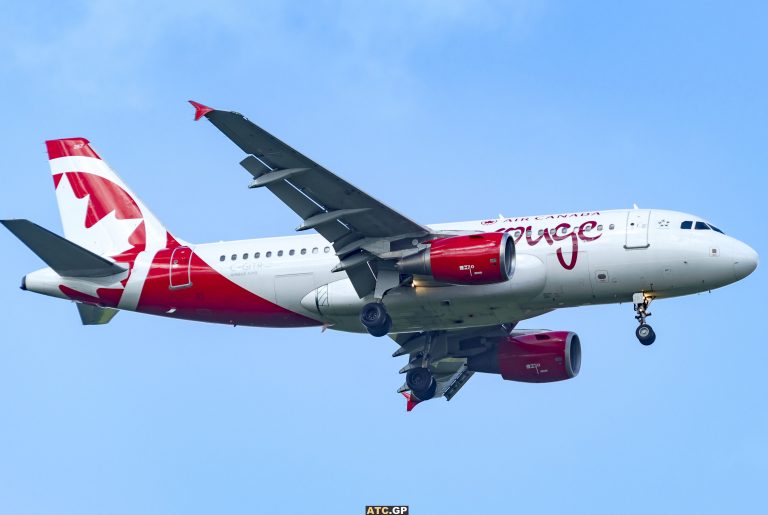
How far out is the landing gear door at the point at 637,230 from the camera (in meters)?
44.8

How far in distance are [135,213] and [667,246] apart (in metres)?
19.8

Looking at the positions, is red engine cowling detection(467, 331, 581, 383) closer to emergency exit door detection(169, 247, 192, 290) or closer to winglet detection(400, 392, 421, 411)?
winglet detection(400, 392, 421, 411)

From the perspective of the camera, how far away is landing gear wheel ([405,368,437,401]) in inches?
2026

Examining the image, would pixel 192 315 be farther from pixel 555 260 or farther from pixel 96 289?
pixel 555 260

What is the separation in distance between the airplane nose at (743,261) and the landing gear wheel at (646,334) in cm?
322

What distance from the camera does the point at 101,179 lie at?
175 ft

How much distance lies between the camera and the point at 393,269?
152 feet

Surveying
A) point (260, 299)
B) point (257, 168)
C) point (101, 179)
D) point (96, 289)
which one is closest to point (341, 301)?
point (260, 299)

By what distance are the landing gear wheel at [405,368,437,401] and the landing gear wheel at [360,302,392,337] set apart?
Answer: 5.80 meters

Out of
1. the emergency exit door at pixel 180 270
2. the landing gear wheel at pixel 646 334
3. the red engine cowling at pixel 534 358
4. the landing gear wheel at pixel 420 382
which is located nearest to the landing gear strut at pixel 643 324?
the landing gear wheel at pixel 646 334

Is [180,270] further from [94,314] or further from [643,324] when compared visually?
[643,324]


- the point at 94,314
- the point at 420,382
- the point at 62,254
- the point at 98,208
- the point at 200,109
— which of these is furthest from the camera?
the point at 98,208

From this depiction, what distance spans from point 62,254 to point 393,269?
38.1 feet

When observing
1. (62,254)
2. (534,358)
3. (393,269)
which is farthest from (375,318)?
(62,254)
